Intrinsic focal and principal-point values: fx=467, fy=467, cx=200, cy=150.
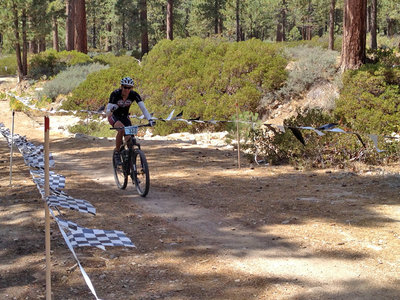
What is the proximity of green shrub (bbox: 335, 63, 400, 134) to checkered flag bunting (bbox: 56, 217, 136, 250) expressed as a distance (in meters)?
8.23

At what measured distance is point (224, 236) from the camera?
5805mm

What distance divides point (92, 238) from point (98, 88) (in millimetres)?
17781

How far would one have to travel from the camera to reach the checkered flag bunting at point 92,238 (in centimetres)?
373

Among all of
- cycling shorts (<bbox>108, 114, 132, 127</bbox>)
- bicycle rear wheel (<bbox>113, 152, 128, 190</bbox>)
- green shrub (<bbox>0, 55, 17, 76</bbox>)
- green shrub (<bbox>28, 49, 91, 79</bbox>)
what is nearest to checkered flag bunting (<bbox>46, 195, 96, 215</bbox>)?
cycling shorts (<bbox>108, 114, 132, 127</bbox>)

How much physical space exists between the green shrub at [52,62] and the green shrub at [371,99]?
65.4ft

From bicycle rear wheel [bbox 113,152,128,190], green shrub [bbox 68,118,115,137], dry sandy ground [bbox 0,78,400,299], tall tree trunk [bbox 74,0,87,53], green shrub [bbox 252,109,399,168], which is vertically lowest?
dry sandy ground [bbox 0,78,400,299]

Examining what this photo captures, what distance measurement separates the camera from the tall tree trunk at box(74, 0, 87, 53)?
102 feet

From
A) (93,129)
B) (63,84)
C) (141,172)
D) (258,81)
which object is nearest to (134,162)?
(141,172)

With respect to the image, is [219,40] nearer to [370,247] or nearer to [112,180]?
[112,180]

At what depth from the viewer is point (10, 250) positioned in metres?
5.34

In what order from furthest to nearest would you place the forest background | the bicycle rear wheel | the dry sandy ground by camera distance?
the forest background, the bicycle rear wheel, the dry sandy ground

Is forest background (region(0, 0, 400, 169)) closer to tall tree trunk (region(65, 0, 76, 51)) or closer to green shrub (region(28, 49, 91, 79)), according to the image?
green shrub (region(28, 49, 91, 79))

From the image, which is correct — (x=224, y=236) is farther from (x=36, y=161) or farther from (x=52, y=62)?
(x=52, y=62)

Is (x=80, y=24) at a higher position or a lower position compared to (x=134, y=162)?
higher
